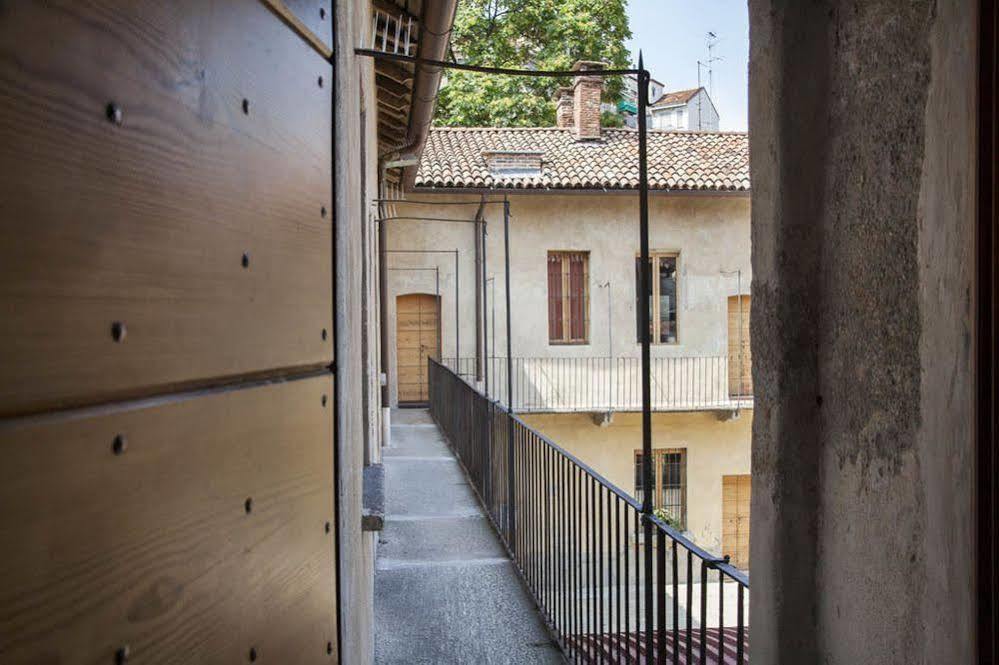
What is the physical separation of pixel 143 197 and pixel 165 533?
0.37 meters

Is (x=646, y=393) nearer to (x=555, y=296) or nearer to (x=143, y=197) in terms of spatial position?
(x=143, y=197)

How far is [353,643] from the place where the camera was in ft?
7.48

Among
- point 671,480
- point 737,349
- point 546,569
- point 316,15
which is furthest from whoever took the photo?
point 737,349

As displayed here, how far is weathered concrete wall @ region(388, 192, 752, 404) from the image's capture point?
18453 millimetres

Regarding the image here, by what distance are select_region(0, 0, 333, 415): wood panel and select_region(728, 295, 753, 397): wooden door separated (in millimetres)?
Answer: 18512

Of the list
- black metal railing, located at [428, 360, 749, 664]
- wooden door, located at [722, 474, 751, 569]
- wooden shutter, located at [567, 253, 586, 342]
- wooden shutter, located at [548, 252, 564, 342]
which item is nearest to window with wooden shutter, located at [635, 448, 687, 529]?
wooden door, located at [722, 474, 751, 569]

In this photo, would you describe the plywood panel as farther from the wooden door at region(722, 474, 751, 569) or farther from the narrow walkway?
the wooden door at region(722, 474, 751, 569)

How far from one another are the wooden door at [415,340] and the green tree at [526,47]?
9.00 metres

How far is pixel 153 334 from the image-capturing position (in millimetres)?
1042

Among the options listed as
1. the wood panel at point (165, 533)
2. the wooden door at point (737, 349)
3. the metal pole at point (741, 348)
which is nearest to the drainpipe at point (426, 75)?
the wood panel at point (165, 533)

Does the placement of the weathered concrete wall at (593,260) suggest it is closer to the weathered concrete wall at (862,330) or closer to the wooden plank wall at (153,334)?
the weathered concrete wall at (862,330)

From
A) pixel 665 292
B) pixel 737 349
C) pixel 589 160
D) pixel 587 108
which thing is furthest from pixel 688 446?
pixel 587 108

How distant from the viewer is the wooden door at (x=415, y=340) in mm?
19000

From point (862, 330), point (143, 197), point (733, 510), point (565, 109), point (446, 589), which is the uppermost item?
point (565, 109)
